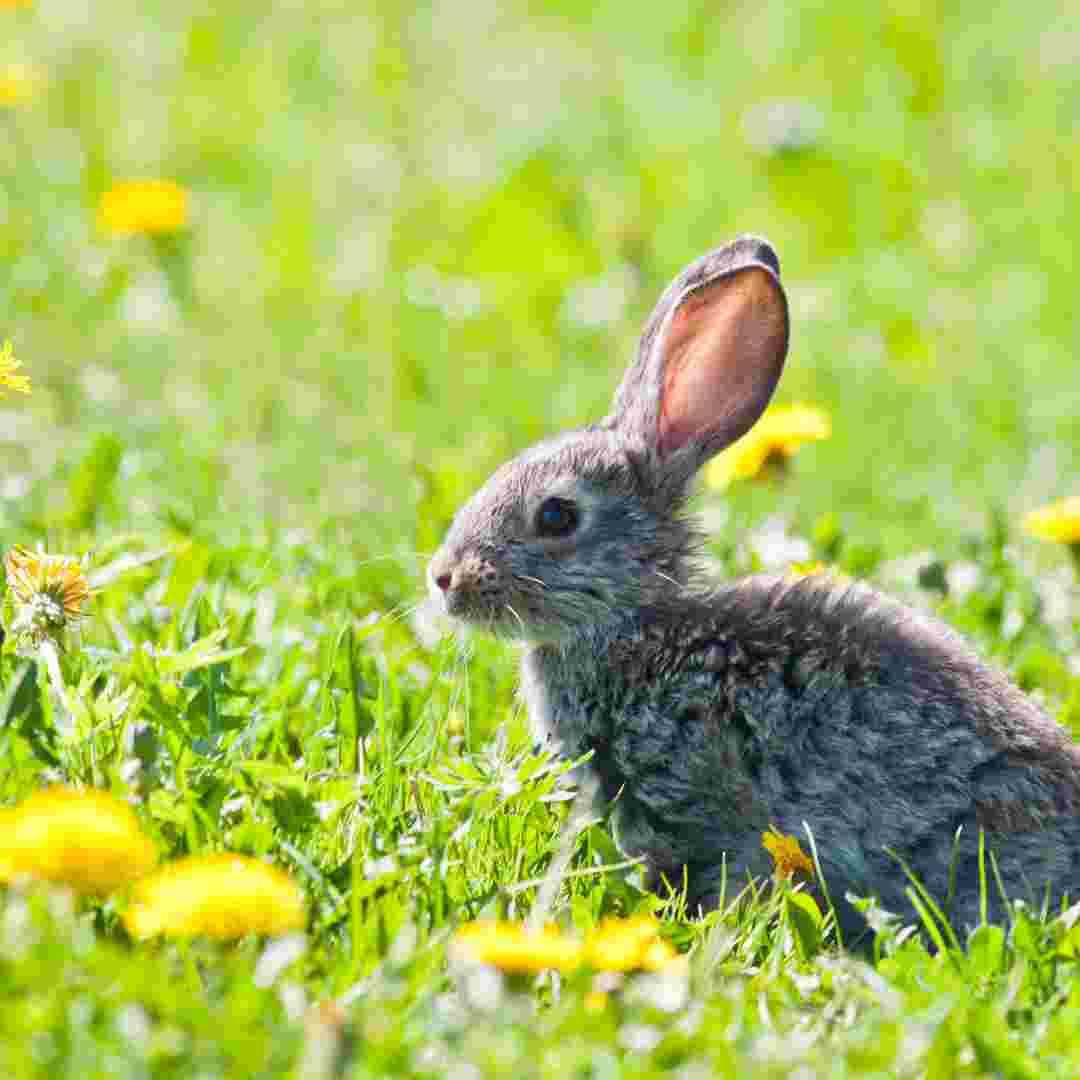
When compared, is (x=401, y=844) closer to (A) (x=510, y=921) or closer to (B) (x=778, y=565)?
(A) (x=510, y=921)

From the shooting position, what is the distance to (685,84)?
11.0 metres

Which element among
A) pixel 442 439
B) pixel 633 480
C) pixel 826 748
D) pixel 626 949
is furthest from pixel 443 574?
pixel 442 439

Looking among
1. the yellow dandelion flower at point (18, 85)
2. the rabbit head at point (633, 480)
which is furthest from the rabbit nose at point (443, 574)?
the yellow dandelion flower at point (18, 85)

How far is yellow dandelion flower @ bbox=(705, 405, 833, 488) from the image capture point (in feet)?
21.5

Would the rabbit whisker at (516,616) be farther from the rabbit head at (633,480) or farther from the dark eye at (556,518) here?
the dark eye at (556,518)

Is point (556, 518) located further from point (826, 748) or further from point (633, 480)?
point (826, 748)

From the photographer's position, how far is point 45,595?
157 inches

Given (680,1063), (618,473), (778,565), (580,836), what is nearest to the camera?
(680,1063)

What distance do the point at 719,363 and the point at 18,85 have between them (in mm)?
5196

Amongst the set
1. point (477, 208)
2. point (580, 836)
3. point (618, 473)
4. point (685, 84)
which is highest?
point (685, 84)

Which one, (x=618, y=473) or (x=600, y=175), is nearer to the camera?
(x=618, y=473)

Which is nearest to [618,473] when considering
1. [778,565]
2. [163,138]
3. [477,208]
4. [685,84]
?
[778,565]

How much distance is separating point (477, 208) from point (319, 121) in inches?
46.0

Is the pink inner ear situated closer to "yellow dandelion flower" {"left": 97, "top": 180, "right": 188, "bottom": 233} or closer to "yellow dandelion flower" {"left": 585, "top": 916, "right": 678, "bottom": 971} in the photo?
"yellow dandelion flower" {"left": 585, "top": 916, "right": 678, "bottom": 971}
